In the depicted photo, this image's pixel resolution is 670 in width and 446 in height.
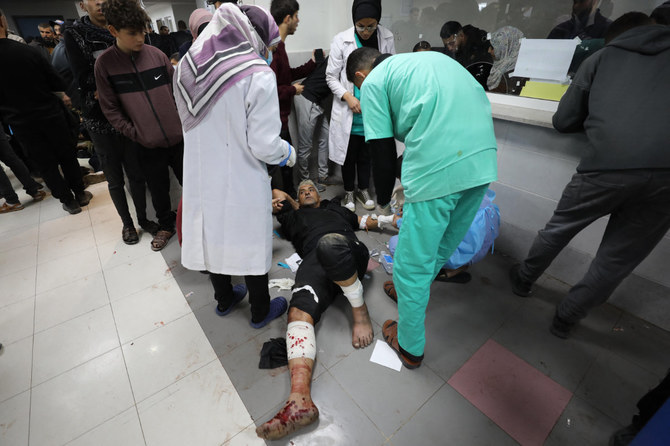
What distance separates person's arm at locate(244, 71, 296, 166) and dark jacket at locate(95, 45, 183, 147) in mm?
1232

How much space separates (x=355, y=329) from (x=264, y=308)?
51cm

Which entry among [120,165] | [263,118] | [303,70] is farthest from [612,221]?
[120,165]

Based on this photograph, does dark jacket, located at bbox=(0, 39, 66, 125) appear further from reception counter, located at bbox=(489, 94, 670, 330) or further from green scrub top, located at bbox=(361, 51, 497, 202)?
reception counter, located at bbox=(489, 94, 670, 330)

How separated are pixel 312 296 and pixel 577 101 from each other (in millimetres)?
1551

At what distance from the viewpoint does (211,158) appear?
3.93 ft

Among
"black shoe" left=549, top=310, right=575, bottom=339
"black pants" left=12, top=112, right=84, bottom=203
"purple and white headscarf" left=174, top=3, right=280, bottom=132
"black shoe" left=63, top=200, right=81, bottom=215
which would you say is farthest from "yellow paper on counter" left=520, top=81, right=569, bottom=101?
"black shoe" left=63, top=200, right=81, bottom=215

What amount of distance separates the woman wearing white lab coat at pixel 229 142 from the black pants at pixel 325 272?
0.83ft

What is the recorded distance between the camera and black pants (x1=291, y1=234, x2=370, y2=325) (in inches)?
59.4

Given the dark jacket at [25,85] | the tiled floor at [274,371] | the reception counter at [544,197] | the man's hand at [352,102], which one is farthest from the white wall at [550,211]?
the dark jacket at [25,85]

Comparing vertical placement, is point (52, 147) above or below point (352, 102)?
below

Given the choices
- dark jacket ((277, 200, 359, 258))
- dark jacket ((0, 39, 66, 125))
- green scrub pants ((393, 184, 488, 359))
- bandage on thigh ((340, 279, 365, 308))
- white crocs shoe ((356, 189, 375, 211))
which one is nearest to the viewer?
green scrub pants ((393, 184, 488, 359))

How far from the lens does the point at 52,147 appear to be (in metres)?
2.64

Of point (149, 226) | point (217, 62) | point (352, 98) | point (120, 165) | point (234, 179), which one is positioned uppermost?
point (217, 62)

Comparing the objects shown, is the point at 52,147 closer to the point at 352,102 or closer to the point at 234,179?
the point at 234,179
